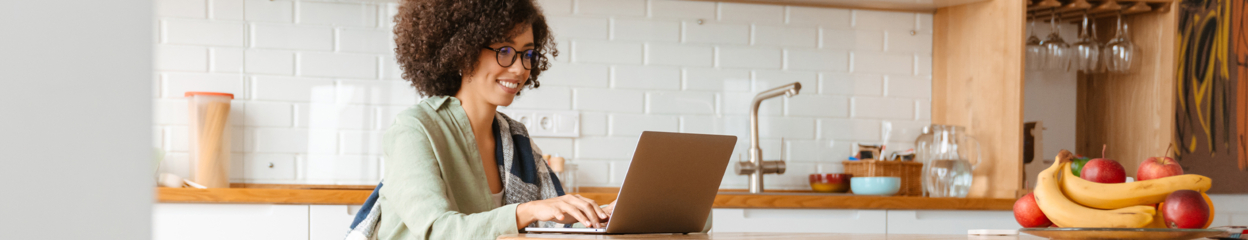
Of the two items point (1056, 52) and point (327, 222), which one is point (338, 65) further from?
point (1056, 52)

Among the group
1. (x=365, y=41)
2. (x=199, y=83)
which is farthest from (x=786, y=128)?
(x=199, y=83)

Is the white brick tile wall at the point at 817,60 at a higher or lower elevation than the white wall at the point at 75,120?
higher

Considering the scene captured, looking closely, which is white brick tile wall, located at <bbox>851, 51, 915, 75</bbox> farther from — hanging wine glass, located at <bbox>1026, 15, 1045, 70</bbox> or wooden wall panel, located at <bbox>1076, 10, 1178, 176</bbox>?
wooden wall panel, located at <bbox>1076, 10, 1178, 176</bbox>

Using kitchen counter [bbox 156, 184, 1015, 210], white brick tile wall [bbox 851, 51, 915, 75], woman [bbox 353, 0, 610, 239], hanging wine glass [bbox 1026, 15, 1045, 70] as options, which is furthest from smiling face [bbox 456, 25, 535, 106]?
hanging wine glass [bbox 1026, 15, 1045, 70]

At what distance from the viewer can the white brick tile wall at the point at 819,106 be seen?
308 centimetres

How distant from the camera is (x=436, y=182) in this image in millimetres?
1336

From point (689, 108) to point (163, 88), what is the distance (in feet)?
5.36

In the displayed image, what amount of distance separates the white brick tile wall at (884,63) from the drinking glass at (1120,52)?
632 mm

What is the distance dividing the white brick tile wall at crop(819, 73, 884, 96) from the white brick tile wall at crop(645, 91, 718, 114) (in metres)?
0.42

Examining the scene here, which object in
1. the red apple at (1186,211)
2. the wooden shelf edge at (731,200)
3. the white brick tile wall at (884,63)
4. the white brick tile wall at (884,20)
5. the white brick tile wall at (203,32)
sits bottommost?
the wooden shelf edge at (731,200)

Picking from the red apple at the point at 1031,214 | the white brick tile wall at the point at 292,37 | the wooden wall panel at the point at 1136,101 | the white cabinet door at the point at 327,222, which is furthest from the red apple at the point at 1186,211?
the white brick tile wall at the point at 292,37

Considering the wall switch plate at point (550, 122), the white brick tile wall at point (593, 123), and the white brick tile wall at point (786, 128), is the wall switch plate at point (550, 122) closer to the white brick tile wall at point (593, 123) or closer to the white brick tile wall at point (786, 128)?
the white brick tile wall at point (593, 123)

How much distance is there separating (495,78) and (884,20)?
1.90 metres

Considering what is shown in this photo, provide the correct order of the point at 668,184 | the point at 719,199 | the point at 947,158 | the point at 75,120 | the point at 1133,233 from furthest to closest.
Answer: the point at 947,158
the point at 719,199
the point at 668,184
the point at 1133,233
the point at 75,120
